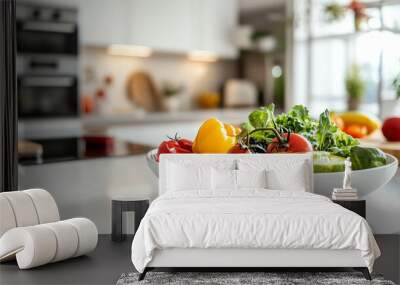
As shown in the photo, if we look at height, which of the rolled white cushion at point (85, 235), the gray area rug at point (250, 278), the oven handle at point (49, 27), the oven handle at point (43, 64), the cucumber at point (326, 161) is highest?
Answer: the oven handle at point (49, 27)

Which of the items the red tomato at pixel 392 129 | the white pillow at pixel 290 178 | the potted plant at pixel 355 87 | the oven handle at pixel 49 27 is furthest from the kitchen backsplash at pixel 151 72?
the white pillow at pixel 290 178

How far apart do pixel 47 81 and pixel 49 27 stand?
1.92ft

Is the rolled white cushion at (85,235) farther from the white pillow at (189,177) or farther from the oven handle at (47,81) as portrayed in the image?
the oven handle at (47,81)

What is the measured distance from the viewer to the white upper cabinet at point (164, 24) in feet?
25.2

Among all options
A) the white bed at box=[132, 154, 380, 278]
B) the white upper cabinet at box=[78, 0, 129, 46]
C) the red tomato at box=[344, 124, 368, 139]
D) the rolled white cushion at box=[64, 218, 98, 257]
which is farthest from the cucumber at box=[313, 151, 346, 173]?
the white upper cabinet at box=[78, 0, 129, 46]

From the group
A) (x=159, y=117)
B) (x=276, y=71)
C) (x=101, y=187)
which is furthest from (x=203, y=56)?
(x=101, y=187)

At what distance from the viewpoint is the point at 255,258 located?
330 cm

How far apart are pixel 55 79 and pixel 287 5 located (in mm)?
4104

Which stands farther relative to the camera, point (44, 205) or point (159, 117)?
point (159, 117)

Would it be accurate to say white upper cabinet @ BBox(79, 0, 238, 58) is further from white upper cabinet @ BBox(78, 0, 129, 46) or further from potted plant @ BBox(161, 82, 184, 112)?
potted plant @ BBox(161, 82, 184, 112)

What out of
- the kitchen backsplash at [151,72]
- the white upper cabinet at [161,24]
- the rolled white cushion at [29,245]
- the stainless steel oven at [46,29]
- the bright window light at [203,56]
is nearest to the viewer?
the rolled white cushion at [29,245]

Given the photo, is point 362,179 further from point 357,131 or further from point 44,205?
point 44,205

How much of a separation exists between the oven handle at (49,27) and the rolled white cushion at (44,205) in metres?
3.33

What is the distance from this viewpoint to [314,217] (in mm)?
3244
